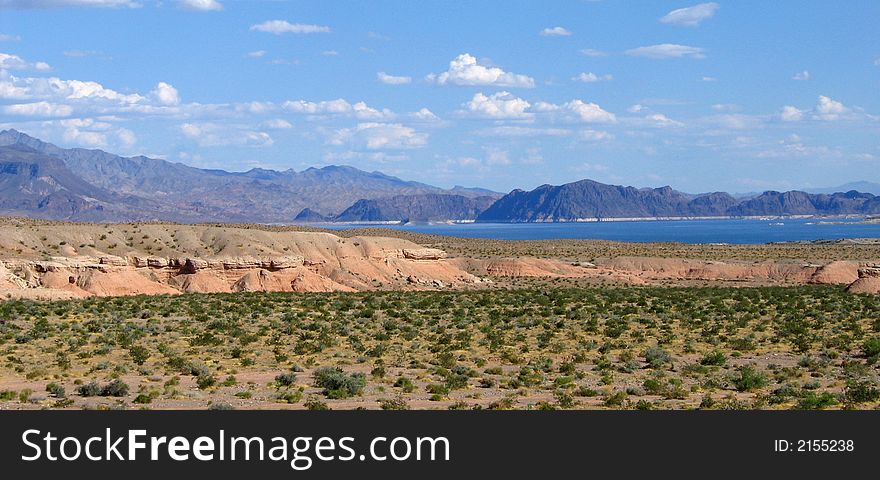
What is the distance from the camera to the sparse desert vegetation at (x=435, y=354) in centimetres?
2095

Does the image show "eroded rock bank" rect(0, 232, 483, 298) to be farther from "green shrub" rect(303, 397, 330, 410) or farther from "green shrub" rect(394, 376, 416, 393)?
"green shrub" rect(303, 397, 330, 410)

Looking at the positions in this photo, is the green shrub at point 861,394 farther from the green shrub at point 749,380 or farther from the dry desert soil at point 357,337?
the green shrub at point 749,380

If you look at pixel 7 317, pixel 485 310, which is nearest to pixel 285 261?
pixel 485 310

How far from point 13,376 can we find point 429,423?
1507cm

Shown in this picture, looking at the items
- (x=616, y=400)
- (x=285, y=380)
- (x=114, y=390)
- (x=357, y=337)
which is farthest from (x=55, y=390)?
(x=357, y=337)

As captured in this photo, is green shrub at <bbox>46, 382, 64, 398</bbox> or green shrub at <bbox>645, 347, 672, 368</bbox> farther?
green shrub at <bbox>645, 347, 672, 368</bbox>

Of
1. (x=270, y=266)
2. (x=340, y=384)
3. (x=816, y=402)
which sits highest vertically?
(x=270, y=266)

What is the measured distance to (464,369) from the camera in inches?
972

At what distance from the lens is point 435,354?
2900 cm

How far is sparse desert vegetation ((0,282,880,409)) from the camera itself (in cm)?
2095

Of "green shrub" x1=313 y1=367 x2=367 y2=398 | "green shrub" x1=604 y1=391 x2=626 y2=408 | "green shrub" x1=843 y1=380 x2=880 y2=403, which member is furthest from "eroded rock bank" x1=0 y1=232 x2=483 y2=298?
"green shrub" x1=843 y1=380 x2=880 y2=403

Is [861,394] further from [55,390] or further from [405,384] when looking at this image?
[55,390]

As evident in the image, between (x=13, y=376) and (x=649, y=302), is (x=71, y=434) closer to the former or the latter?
(x=13, y=376)

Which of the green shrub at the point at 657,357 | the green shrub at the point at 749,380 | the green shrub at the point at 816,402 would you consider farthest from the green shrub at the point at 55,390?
the green shrub at the point at 816,402
